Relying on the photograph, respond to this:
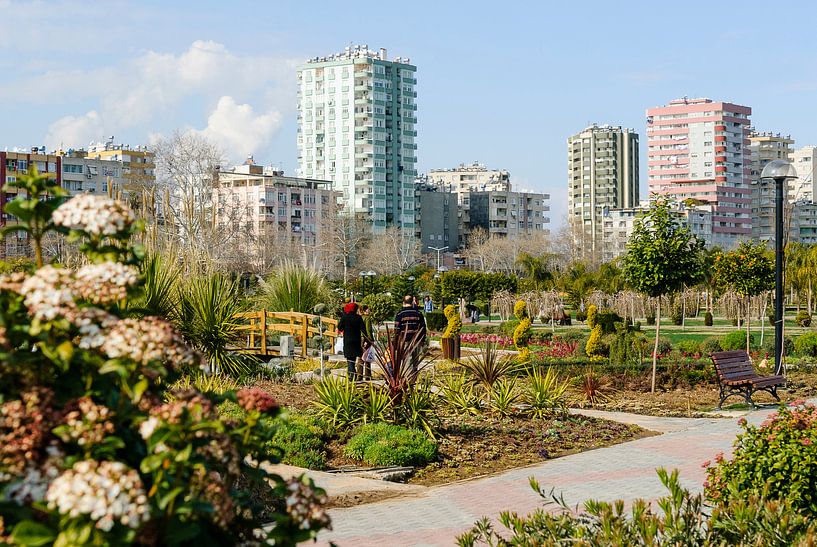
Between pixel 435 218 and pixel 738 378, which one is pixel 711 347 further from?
A: pixel 435 218

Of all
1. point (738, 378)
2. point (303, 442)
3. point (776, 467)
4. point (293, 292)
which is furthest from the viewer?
point (293, 292)

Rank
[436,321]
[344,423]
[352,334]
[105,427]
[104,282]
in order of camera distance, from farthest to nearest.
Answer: [436,321] < [352,334] < [344,423] < [104,282] < [105,427]

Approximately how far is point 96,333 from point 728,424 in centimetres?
1206

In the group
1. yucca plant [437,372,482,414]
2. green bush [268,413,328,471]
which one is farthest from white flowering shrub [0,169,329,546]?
yucca plant [437,372,482,414]

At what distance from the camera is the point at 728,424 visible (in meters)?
13.7

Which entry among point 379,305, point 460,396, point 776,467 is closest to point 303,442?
point 460,396

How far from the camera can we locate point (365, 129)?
444ft

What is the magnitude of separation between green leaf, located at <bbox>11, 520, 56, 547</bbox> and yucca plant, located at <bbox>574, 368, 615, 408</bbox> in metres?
13.5

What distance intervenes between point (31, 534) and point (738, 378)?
556 inches

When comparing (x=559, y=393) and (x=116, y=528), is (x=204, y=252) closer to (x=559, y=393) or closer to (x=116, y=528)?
(x=559, y=393)

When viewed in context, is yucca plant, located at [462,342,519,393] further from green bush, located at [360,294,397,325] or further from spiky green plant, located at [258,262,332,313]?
green bush, located at [360,294,397,325]

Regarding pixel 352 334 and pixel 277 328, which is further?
Answer: pixel 277 328

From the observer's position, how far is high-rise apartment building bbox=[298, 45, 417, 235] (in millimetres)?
135375

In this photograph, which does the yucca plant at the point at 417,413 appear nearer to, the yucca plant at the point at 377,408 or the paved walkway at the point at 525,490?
the yucca plant at the point at 377,408
